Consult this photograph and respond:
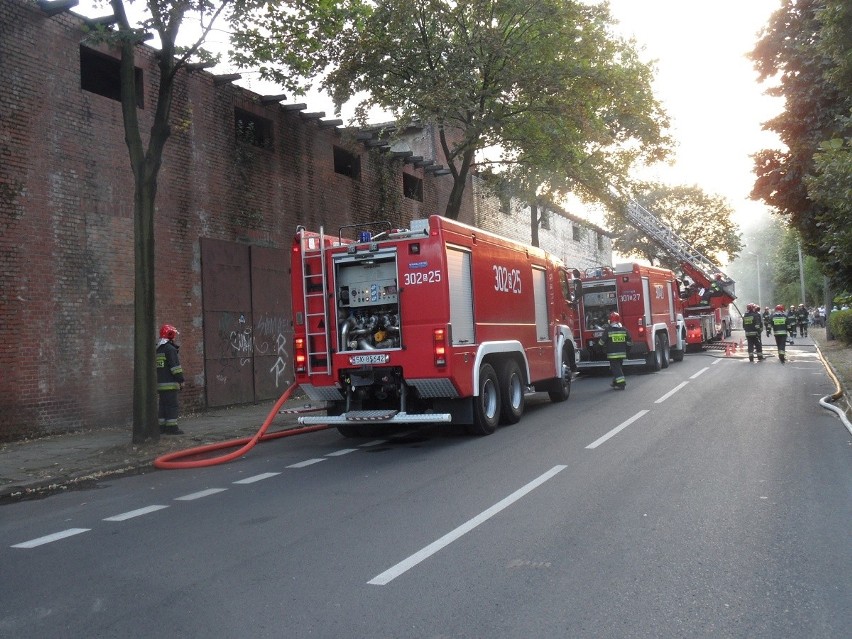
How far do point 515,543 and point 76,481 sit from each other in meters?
5.79

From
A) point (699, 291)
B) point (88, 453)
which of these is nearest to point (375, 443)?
point (88, 453)

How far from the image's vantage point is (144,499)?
739 cm

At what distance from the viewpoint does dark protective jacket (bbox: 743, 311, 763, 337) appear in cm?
2152

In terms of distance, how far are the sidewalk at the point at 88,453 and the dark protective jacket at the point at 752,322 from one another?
46.7ft

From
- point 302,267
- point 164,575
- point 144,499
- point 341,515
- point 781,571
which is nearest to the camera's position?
point 781,571

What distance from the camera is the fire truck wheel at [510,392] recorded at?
37.6 ft

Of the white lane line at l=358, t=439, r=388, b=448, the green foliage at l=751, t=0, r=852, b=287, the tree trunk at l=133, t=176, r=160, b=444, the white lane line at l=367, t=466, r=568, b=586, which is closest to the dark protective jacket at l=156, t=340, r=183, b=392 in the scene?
the tree trunk at l=133, t=176, r=160, b=444

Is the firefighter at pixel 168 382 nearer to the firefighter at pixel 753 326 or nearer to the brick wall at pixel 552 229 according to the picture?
the brick wall at pixel 552 229

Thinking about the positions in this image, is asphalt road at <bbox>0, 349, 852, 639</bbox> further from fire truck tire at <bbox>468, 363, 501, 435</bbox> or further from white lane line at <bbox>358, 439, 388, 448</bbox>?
fire truck tire at <bbox>468, 363, 501, 435</bbox>

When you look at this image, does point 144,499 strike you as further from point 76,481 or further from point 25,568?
point 25,568

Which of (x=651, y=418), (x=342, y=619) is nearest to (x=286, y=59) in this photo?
(x=651, y=418)

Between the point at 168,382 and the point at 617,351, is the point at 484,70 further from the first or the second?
the point at 168,382

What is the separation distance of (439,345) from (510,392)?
244 centimetres

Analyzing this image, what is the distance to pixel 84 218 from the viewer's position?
41.5 ft
